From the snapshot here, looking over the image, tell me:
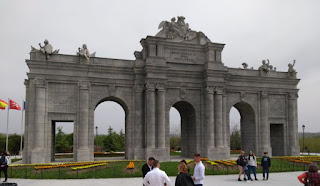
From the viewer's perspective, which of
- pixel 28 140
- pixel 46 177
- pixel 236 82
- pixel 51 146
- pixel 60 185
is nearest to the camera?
pixel 60 185

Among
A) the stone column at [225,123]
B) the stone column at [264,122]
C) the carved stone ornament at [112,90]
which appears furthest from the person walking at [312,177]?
the stone column at [264,122]

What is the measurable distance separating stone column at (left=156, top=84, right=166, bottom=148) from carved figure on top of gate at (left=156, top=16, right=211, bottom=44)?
5.71 metres

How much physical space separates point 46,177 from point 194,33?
21805mm

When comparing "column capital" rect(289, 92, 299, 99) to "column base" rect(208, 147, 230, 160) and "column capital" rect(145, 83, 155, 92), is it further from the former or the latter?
"column capital" rect(145, 83, 155, 92)

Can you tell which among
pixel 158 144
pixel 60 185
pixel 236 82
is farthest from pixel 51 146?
pixel 236 82

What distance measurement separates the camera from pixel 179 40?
34188 mm

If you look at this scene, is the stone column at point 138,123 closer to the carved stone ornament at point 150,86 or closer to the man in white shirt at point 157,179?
the carved stone ornament at point 150,86

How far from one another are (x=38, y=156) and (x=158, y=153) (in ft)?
36.6

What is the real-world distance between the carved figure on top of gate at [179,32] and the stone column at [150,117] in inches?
241

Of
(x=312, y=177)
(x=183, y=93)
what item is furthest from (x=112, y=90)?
(x=312, y=177)

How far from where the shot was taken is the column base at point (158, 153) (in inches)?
1220

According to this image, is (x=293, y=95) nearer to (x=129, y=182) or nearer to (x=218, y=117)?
(x=218, y=117)

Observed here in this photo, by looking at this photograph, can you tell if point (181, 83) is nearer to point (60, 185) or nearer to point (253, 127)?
point (253, 127)

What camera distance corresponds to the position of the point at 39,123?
29.2 meters
